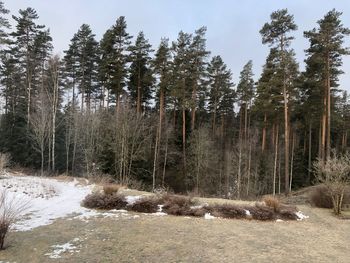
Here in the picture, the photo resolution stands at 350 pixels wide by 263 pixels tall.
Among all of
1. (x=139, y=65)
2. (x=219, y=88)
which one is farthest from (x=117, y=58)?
(x=219, y=88)

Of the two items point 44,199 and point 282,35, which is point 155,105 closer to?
point 282,35

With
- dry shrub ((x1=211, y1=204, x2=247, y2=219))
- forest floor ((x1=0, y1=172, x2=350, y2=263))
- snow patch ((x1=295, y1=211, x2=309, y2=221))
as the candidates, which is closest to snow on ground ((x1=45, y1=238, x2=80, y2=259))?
forest floor ((x1=0, y1=172, x2=350, y2=263))

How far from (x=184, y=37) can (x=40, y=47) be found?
47.1 ft

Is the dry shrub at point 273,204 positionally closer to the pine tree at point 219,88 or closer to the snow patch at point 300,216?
the snow patch at point 300,216

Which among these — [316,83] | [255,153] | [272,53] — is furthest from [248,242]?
[255,153]

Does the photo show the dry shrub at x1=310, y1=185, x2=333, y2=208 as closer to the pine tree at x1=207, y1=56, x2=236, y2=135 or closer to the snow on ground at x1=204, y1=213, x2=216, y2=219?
the snow on ground at x1=204, y1=213, x2=216, y2=219

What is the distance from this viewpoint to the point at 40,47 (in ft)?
110

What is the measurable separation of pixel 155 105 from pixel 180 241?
29459 mm

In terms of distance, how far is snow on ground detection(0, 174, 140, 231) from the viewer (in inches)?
428

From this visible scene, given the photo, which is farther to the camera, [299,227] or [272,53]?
[272,53]

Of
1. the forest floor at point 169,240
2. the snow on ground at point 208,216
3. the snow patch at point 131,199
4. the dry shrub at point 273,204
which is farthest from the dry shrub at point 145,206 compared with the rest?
the dry shrub at point 273,204

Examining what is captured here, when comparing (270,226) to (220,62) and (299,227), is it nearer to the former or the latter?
(299,227)

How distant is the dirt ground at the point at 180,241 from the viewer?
7.58 metres

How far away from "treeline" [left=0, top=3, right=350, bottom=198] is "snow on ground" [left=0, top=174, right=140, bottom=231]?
887 cm
